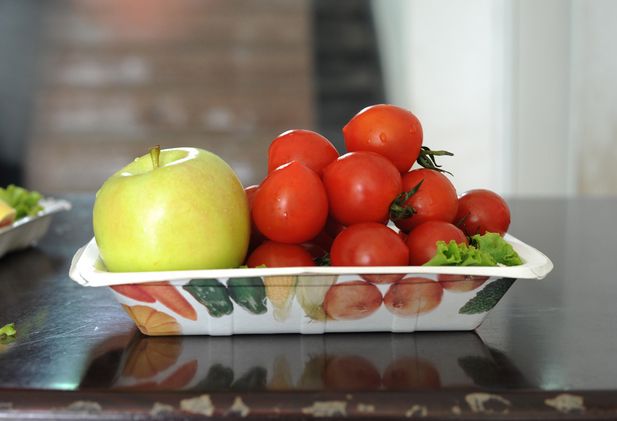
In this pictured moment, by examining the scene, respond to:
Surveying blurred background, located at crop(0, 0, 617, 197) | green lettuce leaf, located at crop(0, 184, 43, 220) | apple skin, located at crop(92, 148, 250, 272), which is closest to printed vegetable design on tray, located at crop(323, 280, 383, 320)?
apple skin, located at crop(92, 148, 250, 272)

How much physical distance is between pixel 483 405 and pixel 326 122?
4.50 m

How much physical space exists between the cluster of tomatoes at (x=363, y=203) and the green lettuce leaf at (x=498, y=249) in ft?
0.07

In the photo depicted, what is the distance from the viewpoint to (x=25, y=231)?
1225mm

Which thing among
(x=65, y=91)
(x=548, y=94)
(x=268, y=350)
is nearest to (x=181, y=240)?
(x=268, y=350)

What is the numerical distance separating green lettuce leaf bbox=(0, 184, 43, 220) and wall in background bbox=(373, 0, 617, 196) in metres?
2.48

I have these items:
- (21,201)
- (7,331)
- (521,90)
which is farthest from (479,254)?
(521,90)

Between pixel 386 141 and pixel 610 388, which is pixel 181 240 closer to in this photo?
pixel 386 141

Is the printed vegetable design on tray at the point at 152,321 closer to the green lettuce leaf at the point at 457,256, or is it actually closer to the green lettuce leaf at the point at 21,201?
the green lettuce leaf at the point at 457,256

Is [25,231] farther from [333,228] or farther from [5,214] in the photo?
[333,228]

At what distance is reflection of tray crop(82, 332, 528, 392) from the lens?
0.60 m

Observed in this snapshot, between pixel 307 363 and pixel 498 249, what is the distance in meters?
0.22

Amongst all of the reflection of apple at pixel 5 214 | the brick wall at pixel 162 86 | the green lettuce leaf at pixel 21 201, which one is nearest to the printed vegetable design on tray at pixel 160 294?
the reflection of apple at pixel 5 214

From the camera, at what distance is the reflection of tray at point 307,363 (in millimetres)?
603

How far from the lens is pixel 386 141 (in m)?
0.80
